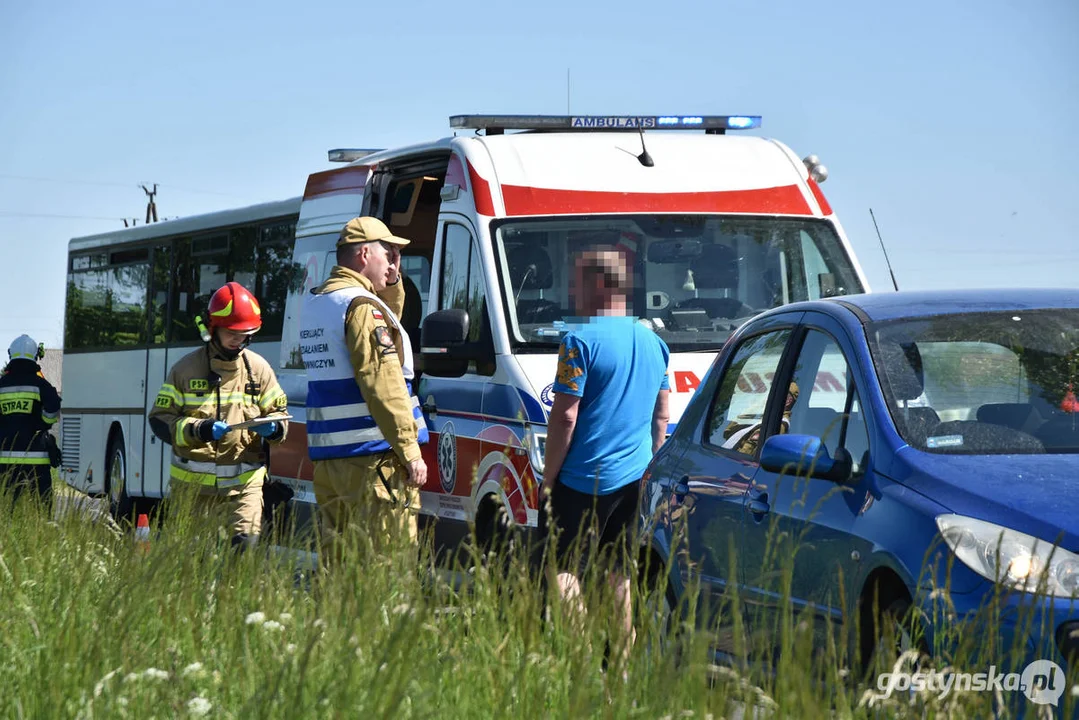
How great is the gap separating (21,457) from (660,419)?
7.51 meters

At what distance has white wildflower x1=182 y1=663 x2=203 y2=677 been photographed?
13.8 feet

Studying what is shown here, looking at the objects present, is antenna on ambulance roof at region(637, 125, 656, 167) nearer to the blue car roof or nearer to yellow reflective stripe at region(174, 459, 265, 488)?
yellow reflective stripe at region(174, 459, 265, 488)

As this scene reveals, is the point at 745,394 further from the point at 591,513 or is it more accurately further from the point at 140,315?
the point at 140,315

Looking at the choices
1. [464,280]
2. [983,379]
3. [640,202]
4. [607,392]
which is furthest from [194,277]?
[983,379]

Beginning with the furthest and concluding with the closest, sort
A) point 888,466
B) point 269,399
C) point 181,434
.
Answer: point 269,399, point 181,434, point 888,466

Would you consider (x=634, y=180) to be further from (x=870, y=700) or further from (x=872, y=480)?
(x=870, y=700)

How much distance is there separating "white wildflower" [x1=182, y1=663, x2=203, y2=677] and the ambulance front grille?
55.4 ft

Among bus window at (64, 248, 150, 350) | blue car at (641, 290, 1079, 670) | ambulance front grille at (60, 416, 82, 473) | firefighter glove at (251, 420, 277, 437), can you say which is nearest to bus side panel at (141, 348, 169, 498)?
bus window at (64, 248, 150, 350)

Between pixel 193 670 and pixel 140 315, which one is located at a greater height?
pixel 140 315

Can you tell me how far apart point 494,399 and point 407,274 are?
2.74 m

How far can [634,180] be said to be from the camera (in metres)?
10.5

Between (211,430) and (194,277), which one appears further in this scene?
(194,277)

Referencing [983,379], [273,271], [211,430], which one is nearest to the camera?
[983,379]

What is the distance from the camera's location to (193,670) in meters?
4.26
